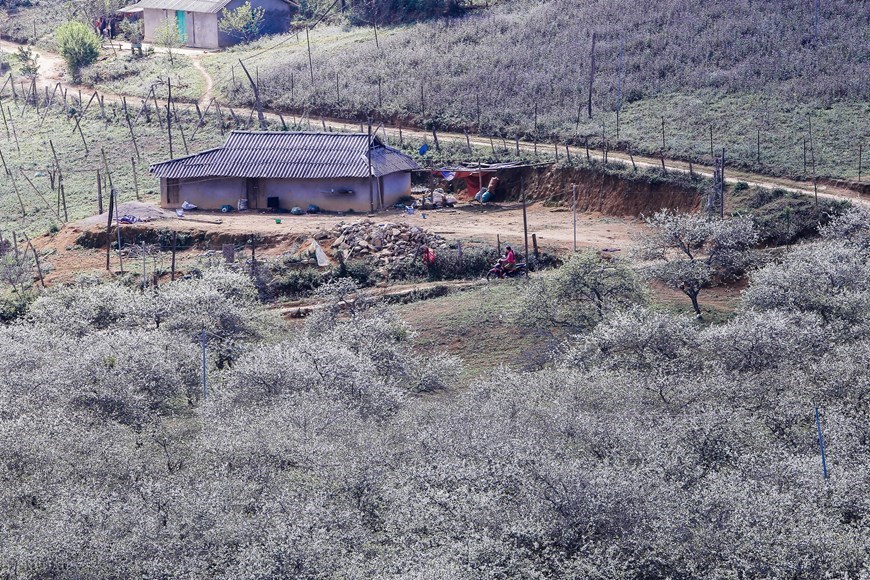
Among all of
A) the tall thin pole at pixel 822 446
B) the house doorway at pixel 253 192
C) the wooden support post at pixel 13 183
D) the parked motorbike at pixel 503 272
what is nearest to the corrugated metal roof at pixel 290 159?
the house doorway at pixel 253 192

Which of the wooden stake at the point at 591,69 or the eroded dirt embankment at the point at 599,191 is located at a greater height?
the wooden stake at the point at 591,69

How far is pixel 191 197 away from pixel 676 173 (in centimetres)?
1998

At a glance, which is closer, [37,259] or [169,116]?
[37,259]

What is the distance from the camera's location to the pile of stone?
1809 inches

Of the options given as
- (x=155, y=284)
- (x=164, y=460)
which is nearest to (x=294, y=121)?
(x=155, y=284)

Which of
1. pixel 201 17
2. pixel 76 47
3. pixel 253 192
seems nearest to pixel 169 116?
pixel 253 192

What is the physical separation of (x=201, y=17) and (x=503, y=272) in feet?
147

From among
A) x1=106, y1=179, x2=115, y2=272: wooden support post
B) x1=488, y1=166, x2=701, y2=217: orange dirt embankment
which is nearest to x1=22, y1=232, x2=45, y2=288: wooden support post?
x1=106, y1=179, x2=115, y2=272: wooden support post

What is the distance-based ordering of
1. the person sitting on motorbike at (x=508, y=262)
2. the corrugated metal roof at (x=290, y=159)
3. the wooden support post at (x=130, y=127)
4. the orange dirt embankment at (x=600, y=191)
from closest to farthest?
the person sitting on motorbike at (x=508, y=262)
the orange dirt embankment at (x=600, y=191)
the corrugated metal roof at (x=290, y=159)
the wooden support post at (x=130, y=127)

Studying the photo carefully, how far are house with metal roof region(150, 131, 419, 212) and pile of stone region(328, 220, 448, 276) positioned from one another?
422 cm

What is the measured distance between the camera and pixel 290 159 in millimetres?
53031

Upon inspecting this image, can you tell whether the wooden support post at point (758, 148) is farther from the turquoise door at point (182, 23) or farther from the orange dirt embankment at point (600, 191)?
the turquoise door at point (182, 23)

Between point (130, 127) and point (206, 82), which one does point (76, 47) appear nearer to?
point (206, 82)

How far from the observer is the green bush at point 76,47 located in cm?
7938
